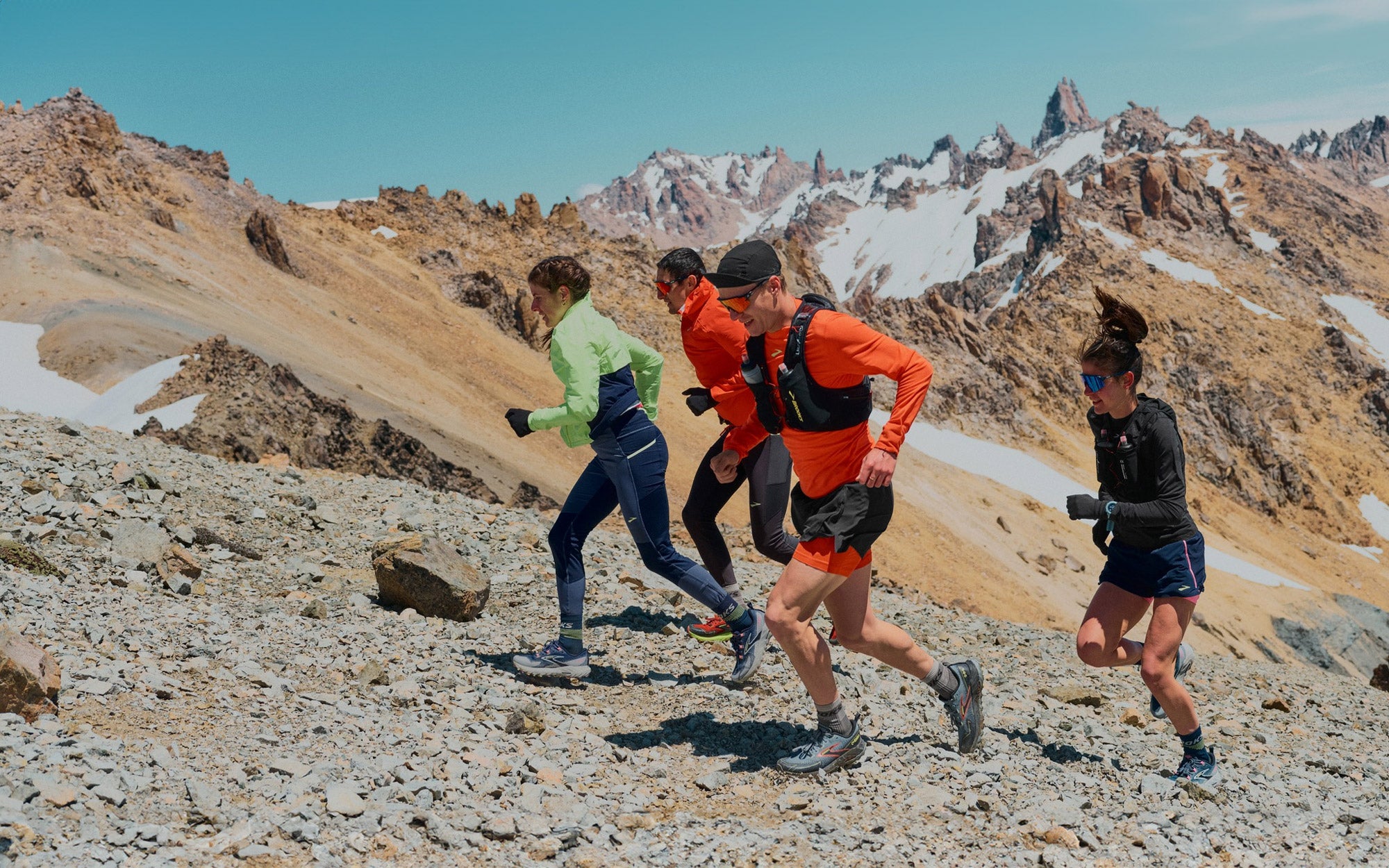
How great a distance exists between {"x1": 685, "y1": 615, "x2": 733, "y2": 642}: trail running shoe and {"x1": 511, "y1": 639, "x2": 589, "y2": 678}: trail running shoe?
0.88 m

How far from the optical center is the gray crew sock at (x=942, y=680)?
584 centimetres

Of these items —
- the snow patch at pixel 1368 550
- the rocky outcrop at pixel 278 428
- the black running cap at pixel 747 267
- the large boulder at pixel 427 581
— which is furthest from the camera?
the snow patch at pixel 1368 550

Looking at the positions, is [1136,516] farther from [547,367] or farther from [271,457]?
[547,367]

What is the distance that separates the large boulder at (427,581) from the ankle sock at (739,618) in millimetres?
2336

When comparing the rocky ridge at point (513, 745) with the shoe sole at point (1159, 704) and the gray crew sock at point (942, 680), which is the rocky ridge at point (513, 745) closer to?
the shoe sole at point (1159, 704)

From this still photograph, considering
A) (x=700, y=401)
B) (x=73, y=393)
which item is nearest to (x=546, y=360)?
(x=73, y=393)

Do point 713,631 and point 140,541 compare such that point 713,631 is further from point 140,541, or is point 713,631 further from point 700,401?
point 140,541

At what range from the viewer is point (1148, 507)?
5789 millimetres

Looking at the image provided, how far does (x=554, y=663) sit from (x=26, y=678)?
3.09 m

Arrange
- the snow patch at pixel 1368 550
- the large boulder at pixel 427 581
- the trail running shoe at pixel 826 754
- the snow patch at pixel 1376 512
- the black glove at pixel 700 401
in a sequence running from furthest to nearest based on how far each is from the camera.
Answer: the snow patch at pixel 1376 512, the snow patch at pixel 1368 550, the large boulder at pixel 427 581, the black glove at pixel 700 401, the trail running shoe at pixel 826 754

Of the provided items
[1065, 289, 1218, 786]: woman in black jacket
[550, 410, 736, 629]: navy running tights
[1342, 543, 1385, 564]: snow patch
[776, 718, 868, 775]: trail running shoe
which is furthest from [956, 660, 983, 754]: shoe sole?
[1342, 543, 1385, 564]: snow patch

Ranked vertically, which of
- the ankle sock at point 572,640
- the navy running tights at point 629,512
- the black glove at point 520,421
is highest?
the black glove at point 520,421

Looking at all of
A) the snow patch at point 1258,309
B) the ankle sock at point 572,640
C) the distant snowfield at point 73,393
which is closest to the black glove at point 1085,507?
the ankle sock at point 572,640

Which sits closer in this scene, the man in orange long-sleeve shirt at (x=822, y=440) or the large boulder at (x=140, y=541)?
the man in orange long-sleeve shirt at (x=822, y=440)
